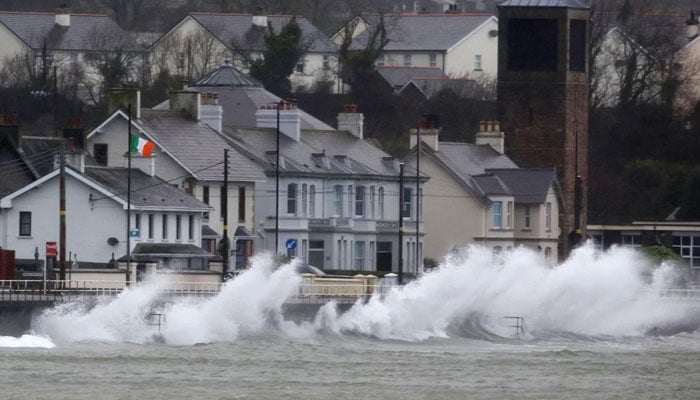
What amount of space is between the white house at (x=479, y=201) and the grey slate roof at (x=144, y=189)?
63.1 ft

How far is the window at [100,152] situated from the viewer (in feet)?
357

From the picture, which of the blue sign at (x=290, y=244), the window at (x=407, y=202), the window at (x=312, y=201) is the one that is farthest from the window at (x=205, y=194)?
the window at (x=407, y=202)

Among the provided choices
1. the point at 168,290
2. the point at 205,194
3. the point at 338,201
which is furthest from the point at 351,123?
the point at 168,290

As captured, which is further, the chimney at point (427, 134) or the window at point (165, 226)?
the chimney at point (427, 134)

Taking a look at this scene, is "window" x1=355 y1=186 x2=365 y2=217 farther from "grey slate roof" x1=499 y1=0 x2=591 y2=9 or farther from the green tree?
the green tree

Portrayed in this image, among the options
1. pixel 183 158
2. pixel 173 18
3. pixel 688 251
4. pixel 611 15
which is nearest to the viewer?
pixel 183 158

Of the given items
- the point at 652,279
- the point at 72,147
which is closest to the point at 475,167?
the point at 652,279

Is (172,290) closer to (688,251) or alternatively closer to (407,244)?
(407,244)

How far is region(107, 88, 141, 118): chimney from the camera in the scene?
108 metres

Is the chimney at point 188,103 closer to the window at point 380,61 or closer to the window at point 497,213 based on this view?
the window at point 497,213

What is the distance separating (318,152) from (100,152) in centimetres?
1014

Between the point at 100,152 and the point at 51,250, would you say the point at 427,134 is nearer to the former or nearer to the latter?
the point at 100,152

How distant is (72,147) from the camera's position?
102m

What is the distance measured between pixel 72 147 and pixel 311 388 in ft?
112
